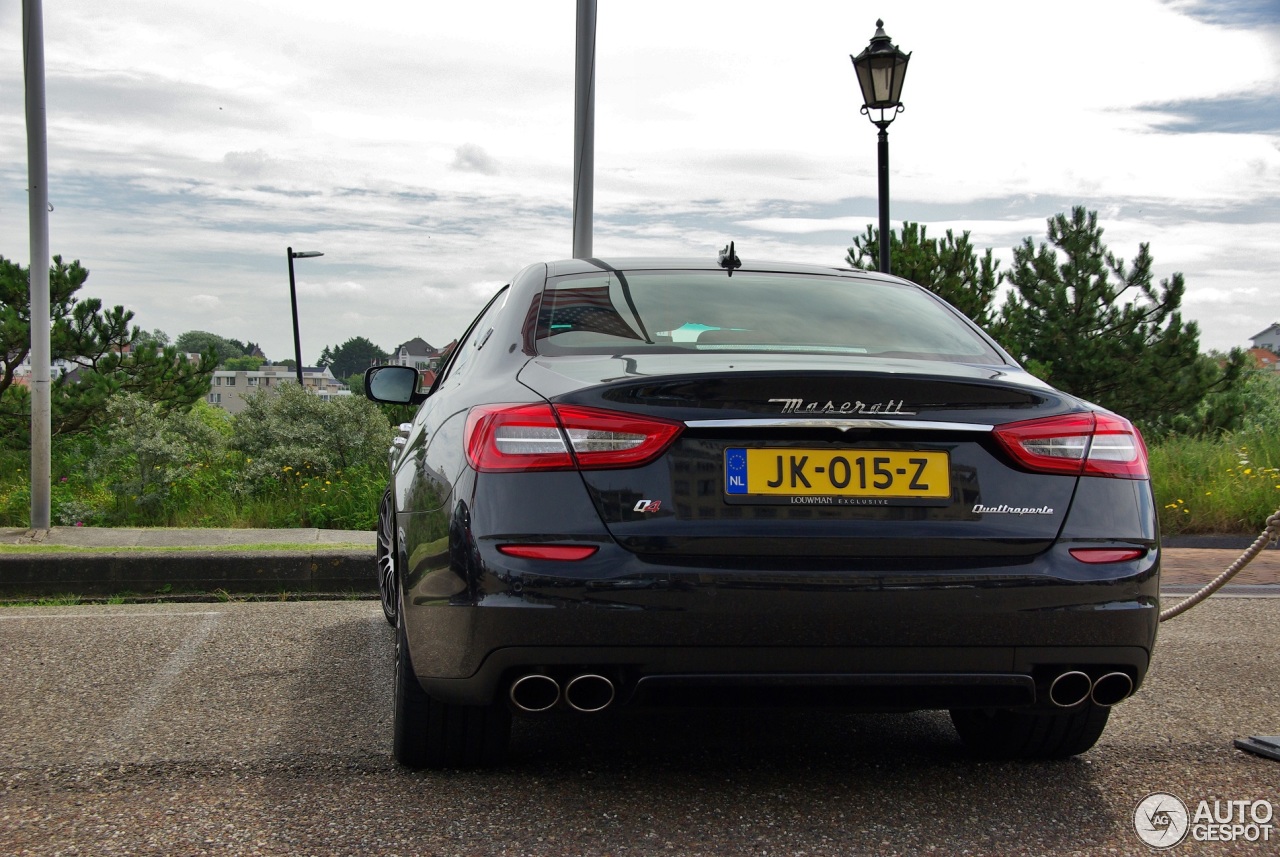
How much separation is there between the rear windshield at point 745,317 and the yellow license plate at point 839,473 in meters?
0.46

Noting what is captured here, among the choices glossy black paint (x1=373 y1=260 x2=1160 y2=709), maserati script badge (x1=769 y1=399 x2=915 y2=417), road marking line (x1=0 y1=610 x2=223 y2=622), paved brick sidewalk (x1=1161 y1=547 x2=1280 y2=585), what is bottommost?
paved brick sidewalk (x1=1161 y1=547 x2=1280 y2=585)

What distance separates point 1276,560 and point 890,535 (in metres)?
7.21

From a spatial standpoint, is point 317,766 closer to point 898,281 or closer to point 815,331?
point 815,331

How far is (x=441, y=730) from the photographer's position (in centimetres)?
342

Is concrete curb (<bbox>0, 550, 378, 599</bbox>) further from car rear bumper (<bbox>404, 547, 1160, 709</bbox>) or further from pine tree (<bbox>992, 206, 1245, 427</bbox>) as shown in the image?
pine tree (<bbox>992, 206, 1245, 427</bbox>)

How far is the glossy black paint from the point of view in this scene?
2850mm

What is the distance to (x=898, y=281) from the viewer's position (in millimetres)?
4270

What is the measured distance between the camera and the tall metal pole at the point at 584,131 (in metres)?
9.17

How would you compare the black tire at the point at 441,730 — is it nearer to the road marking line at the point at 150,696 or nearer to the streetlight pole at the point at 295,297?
the road marking line at the point at 150,696

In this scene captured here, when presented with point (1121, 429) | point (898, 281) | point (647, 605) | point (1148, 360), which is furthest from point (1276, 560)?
point (1148, 360)

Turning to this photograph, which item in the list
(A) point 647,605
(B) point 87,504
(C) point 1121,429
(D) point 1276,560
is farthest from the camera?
(B) point 87,504

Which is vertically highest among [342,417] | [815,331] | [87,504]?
[815,331]

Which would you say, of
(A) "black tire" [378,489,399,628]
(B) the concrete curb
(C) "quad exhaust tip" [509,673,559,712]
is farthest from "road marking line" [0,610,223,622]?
(C) "quad exhaust tip" [509,673,559,712]

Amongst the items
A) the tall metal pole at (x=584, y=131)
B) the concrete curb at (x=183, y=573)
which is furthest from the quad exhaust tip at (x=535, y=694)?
the tall metal pole at (x=584, y=131)
